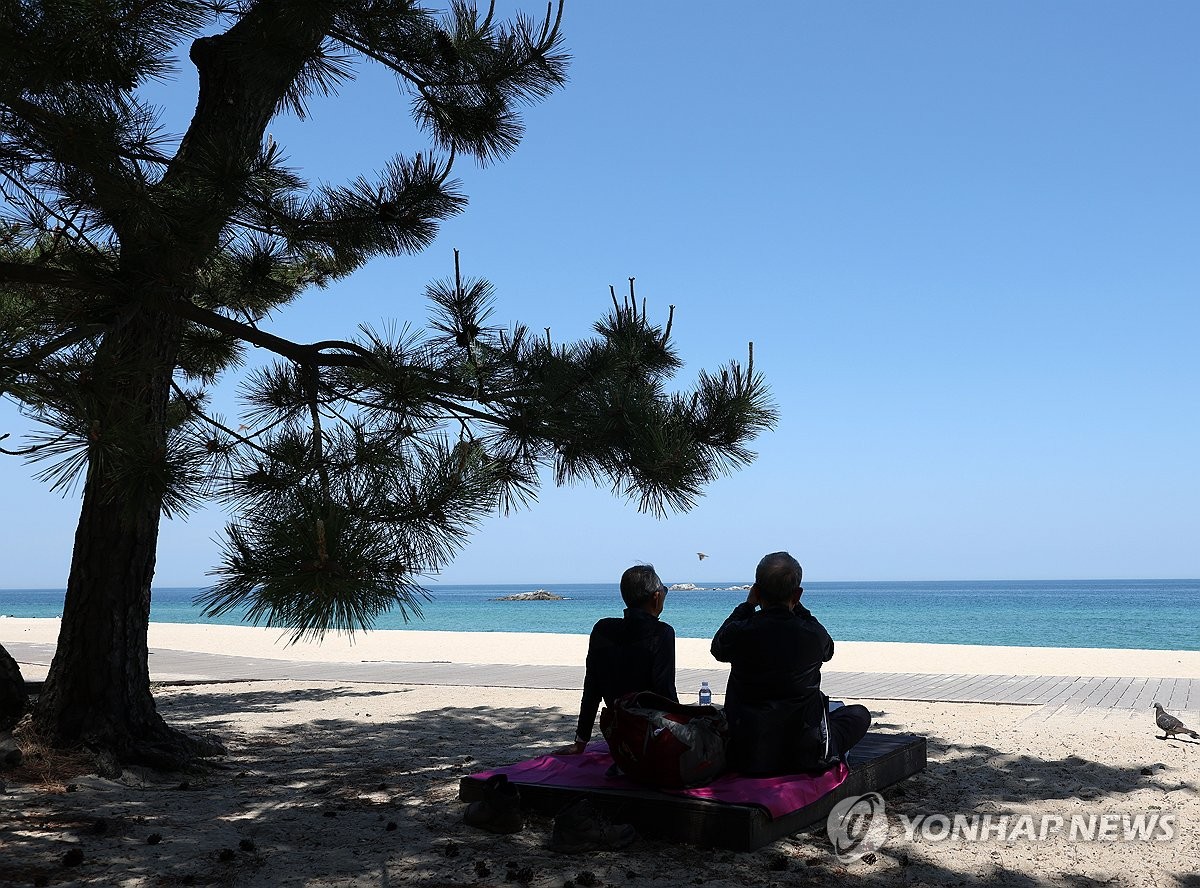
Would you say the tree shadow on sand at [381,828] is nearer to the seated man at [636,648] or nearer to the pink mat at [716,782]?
the pink mat at [716,782]

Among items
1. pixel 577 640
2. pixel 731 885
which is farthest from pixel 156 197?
pixel 577 640

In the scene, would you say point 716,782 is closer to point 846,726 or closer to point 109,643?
point 846,726

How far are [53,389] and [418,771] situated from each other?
11.3 feet

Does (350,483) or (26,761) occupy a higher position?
(350,483)

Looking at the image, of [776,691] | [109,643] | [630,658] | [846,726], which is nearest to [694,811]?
[776,691]

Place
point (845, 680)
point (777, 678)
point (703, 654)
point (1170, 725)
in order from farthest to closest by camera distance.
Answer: point (703, 654)
point (845, 680)
point (1170, 725)
point (777, 678)

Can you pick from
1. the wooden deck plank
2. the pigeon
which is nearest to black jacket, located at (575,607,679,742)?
the pigeon

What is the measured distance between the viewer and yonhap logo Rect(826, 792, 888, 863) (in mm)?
4383

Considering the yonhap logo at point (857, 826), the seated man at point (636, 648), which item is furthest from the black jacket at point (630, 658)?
the yonhap logo at point (857, 826)

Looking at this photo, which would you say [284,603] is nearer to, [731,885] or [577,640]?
[731,885]

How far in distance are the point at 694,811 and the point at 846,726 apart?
3.50 ft

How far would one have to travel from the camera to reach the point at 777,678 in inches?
176

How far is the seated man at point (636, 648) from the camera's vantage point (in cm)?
491

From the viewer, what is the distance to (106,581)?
20.5ft
